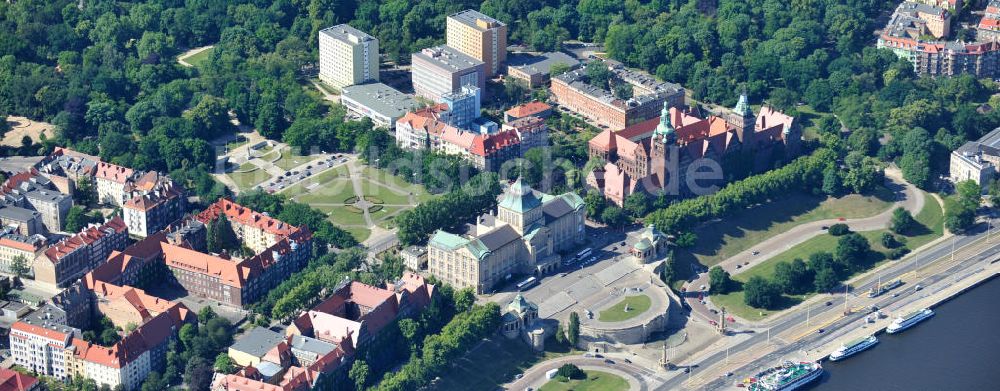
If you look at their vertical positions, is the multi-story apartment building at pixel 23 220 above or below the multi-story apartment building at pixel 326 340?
above

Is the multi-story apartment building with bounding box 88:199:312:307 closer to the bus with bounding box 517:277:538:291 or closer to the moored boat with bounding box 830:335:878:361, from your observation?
the bus with bounding box 517:277:538:291

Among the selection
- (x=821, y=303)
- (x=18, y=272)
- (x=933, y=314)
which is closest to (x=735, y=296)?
(x=821, y=303)

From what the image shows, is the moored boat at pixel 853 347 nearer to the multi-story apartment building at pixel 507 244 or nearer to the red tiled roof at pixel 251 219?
the multi-story apartment building at pixel 507 244

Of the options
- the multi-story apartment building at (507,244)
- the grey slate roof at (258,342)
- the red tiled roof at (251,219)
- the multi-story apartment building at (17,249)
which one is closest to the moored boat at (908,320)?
the multi-story apartment building at (507,244)

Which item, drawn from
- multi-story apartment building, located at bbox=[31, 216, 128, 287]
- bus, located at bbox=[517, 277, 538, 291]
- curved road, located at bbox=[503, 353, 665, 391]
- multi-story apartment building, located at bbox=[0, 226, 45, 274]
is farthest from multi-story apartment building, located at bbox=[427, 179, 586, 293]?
multi-story apartment building, located at bbox=[0, 226, 45, 274]

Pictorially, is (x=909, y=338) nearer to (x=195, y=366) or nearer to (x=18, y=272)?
(x=195, y=366)

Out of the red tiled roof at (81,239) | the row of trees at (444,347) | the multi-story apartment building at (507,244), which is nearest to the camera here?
the row of trees at (444,347)

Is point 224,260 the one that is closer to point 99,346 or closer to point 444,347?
point 99,346

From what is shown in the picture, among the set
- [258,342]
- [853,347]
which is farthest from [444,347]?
[853,347]
